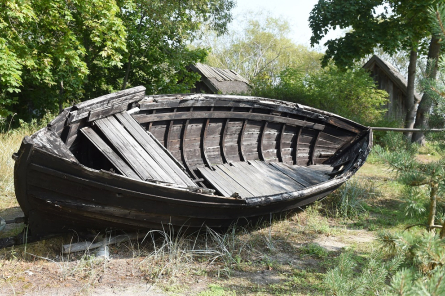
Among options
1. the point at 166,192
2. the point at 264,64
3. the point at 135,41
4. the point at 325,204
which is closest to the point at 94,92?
the point at 135,41

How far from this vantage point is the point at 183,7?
15.0 m

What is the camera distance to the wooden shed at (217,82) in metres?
18.2

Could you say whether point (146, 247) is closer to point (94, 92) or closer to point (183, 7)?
point (94, 92)

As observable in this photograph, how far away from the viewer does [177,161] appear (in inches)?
212

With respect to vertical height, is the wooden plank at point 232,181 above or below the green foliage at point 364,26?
below

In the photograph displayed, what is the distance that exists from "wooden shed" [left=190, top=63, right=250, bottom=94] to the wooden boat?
967cm

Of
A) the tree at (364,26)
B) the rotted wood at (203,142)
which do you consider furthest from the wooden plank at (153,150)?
the tree at (364,26)

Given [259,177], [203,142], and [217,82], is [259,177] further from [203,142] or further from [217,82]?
[217,82]

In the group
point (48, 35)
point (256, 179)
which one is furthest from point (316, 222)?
point (48, 35)

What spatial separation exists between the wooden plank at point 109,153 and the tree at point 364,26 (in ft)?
30.5

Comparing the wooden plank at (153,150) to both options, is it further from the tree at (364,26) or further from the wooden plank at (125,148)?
the tree at (364,26)

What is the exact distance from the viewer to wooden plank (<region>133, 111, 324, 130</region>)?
20.0ft

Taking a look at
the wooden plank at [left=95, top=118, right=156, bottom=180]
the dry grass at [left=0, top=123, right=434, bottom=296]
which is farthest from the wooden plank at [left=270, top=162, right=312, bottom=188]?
the wooden plank at [left=95, top=118, right=156, bottom=180]

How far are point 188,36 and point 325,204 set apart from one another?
10.1m
